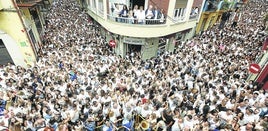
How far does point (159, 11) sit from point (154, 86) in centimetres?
632

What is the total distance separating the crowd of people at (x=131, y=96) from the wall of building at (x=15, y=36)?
1284mm

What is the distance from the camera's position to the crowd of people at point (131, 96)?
20.6 ft

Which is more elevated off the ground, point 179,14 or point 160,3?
point 160,3

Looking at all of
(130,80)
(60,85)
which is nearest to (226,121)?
(130,80)

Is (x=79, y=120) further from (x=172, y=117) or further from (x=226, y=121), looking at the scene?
(x=226, y=121)

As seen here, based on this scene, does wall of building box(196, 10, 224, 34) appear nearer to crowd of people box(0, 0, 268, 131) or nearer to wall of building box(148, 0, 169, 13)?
wall of building box(148, 0, 169, 13)

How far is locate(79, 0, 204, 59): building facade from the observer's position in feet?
38.3


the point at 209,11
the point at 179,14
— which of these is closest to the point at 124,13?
the point at 179,14

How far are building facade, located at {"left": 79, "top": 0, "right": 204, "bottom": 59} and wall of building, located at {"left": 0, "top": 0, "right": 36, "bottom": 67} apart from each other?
561 centimetres

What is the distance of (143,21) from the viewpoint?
11.6 m

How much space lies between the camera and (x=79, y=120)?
6691mm

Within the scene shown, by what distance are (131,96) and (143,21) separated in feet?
19.7

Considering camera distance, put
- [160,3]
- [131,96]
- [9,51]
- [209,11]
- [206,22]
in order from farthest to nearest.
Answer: [206,22], [209,11], [160,3], [9,51], [131,96]

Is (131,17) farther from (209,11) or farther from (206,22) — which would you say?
(206,22)
